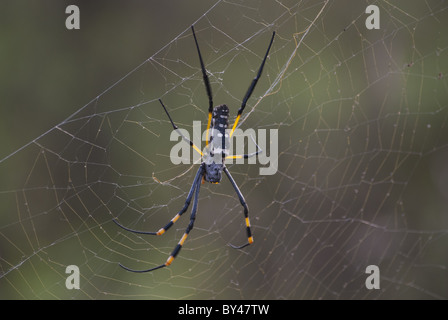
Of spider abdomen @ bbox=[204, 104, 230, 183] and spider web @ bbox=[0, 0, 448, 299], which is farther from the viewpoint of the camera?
spider web @ bbox=[0, 0, 448, 299]

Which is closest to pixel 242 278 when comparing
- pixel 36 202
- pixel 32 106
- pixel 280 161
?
pixel 280 161

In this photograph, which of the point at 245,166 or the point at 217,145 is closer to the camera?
the point at 217,145

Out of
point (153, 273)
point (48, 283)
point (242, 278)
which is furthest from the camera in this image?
point (242, 278)

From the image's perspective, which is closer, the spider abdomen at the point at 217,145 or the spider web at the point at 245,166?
the spider abdomen at the point at 217,145

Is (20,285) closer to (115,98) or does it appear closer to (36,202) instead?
(36,202)

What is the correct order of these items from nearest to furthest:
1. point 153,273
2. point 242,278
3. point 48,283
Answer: point 48,283 < point 153,273 < point 242,278

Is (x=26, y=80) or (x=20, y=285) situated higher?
(x=26, y=80)

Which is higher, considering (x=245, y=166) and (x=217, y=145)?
(x=245, y=166)

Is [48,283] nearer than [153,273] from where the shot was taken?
Yes
